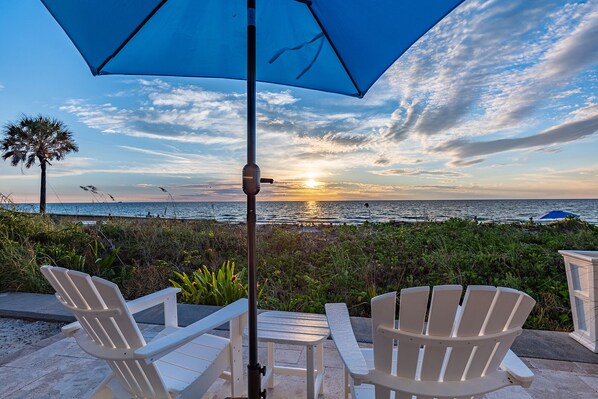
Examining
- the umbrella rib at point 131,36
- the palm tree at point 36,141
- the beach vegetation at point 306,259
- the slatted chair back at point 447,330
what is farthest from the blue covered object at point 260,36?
the palm tree at point 36,141

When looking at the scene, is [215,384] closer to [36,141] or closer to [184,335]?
[184,335]

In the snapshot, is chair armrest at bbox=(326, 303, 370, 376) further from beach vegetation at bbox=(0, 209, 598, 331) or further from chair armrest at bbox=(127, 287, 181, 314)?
beach vegetation at bbox=(0, 209, 598, 331)

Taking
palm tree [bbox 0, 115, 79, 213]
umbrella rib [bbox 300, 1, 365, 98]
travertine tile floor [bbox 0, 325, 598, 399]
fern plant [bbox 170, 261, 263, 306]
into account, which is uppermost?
palm tree [bbox 0, 115, 79, 213]

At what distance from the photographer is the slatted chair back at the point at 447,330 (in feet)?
3.38

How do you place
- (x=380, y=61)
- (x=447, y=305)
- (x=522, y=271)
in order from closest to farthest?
(x=447, y=305), (x=380, y=61), (x=522, y=271)

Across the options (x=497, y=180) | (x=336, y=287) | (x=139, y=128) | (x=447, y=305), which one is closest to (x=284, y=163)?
(x=139, y=128)

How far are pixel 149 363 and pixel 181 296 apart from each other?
2399mm

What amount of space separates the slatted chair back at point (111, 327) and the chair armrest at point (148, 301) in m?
0.29

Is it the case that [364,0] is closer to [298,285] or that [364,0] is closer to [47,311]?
[298,285]

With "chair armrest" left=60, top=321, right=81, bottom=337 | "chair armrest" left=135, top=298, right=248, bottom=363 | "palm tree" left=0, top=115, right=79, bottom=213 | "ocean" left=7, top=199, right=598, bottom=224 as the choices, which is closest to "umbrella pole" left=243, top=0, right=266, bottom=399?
"chair armrest" left=135, top=298, right=248, bottom=363

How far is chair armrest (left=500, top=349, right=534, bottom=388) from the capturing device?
42.7 inches

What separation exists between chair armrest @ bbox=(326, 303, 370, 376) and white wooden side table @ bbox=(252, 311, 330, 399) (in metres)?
0.18

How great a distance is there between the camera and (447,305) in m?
1.02

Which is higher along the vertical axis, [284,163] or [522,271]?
[284,163]
